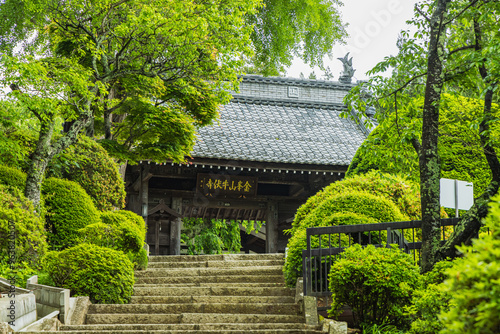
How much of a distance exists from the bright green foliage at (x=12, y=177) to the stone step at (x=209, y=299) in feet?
12.3

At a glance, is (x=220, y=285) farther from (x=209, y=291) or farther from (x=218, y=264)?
(x=218, y=264)

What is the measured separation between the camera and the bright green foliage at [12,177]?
34.3ft

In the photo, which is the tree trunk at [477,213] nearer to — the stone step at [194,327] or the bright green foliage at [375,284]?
the bright green foliage at [375,284]

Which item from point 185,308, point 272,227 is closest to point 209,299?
point 185,308

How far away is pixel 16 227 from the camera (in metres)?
8.75

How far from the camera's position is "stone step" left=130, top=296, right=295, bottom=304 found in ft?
27.7

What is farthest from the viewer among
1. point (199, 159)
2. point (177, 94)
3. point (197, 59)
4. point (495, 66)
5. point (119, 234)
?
point (199, 159)

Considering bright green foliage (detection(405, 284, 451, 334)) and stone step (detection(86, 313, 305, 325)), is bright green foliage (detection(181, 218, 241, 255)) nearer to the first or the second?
stone step (detection(86, 313, 305, 325))

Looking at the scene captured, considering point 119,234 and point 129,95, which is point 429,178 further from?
point 129,95

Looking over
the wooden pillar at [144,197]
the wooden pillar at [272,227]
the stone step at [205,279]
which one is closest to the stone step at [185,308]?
the stone step at [205,279]

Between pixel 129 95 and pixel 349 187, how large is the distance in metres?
6.07

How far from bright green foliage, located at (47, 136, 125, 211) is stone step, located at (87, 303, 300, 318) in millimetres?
3968

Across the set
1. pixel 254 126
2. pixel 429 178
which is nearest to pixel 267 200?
pixel 254 126

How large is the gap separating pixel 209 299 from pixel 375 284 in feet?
10.8
